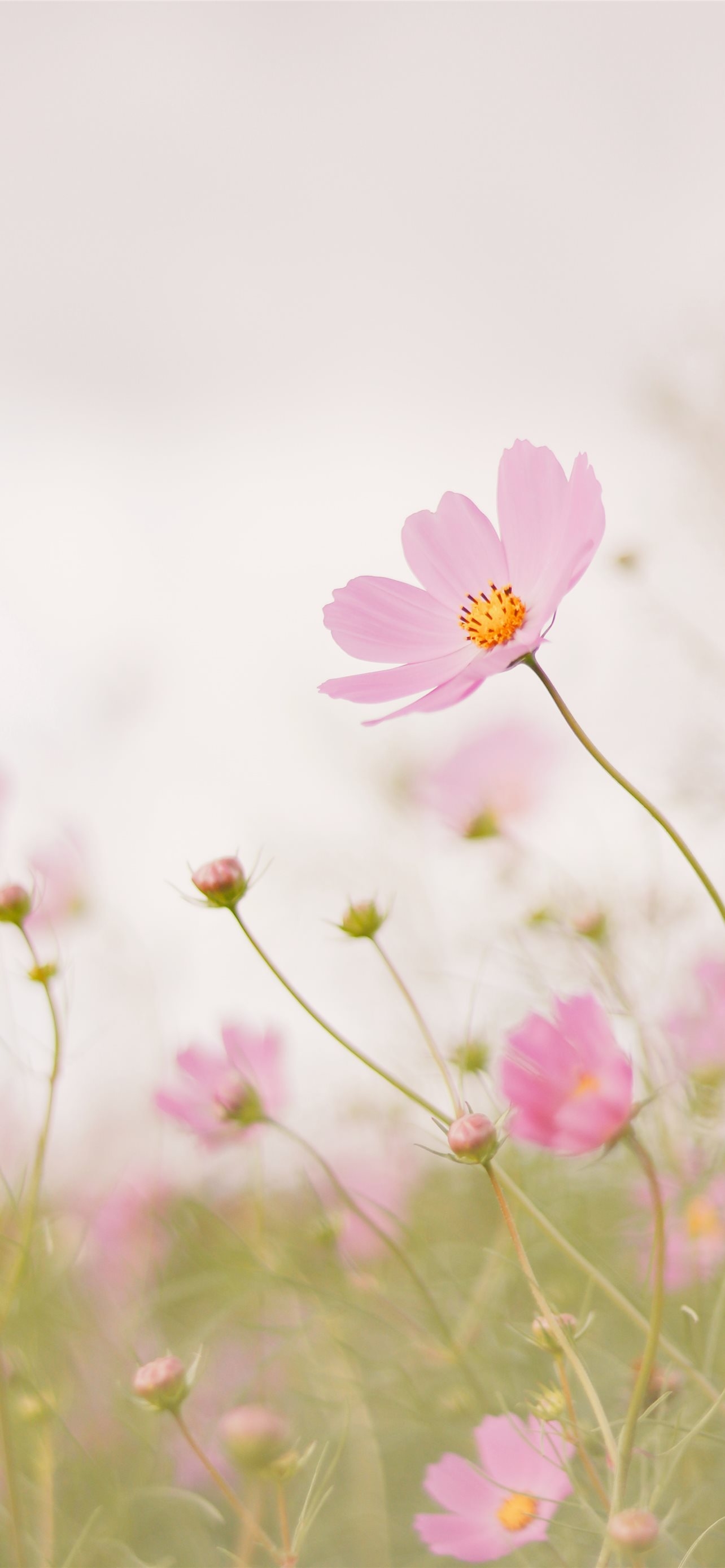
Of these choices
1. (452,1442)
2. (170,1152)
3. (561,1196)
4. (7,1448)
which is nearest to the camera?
(7,1448)

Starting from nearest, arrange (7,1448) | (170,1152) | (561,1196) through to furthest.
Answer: (7,1448), (561,1196), (170,1152)

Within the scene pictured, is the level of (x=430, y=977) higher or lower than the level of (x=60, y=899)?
lower

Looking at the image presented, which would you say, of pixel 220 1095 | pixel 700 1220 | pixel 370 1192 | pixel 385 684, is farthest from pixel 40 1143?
pixel 370 1192

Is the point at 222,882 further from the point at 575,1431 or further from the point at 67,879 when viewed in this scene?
the point at 67,879

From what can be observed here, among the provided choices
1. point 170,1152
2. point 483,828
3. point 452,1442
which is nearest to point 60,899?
point 170,1152

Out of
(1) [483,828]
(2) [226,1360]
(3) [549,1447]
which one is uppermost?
(1) [483,828]

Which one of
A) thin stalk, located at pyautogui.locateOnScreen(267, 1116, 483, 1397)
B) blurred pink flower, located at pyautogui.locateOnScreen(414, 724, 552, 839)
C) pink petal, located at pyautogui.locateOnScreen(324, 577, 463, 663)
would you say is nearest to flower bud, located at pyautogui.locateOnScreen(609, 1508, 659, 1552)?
thin stalk, located at pyautogui.locateOnScreen(267, 1116, 483, 1397)

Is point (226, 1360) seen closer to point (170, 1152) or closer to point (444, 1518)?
point (170, 1152)
